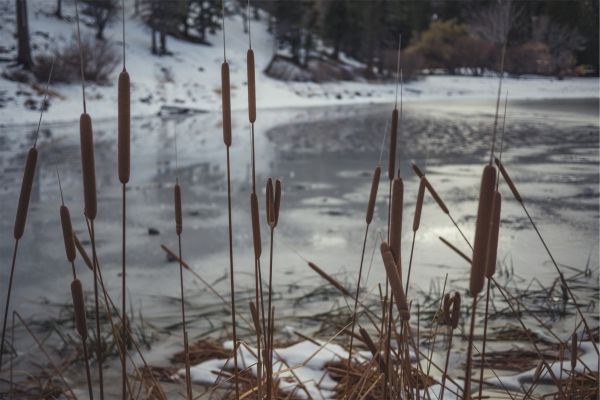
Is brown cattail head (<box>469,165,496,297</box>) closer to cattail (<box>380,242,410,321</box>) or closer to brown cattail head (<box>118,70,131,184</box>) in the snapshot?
cattail (<box>380,242,410,321</box>)

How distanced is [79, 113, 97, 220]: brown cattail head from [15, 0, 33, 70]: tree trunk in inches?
313

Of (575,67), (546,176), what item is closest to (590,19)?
(575,67)

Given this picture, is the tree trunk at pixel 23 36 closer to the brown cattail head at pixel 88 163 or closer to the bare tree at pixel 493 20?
the bare tree at pixel 493 20

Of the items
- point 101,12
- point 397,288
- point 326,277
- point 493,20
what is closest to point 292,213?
point 493,20

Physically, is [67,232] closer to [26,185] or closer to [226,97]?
[26,185]

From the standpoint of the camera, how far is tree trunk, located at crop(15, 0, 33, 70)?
303 inches

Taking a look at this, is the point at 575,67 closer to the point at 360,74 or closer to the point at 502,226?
the point at 502,226

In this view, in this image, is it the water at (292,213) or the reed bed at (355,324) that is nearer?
the reed bed at (355,324)

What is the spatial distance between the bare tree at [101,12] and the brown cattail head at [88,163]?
718 inches

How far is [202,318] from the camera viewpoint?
81.5 inches

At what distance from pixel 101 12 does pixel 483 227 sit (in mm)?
20763

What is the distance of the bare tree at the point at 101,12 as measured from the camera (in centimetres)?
1795

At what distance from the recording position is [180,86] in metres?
16.2

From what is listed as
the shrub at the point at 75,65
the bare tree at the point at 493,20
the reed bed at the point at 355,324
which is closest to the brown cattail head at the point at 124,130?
the reed bed at the point at 355,324
